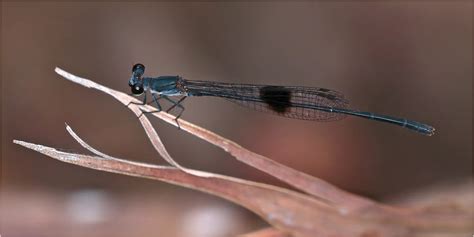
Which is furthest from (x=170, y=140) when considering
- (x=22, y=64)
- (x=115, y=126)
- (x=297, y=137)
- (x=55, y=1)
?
(x=55, y=1)

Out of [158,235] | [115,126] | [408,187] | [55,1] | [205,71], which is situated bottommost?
[158,235]

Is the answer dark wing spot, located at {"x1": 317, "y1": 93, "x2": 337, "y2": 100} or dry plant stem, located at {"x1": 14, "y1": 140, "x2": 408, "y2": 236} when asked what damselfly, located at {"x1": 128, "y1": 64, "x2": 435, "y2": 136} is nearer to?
dark wing spot, located at {"x1": 317, "y1": 93, "x2": 337, "y2": 100}

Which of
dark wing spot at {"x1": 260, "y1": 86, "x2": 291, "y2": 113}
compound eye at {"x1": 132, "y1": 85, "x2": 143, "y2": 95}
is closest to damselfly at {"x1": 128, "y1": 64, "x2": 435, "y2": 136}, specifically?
dark wing spot at {"x1": 260, "y1": 86, "x2": 291, "y2": 113}

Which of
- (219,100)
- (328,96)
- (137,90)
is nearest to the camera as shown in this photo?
(137,90)

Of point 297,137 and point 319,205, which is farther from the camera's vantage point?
point 297,137

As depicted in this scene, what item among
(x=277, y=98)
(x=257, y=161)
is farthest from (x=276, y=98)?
(x=257, y=161)

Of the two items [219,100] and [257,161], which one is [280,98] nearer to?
[219,100]

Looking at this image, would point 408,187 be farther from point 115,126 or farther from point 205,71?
point 115,126

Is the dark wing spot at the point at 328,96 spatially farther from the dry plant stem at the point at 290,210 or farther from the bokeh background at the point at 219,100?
the dry plant stem at the point at 290,210
